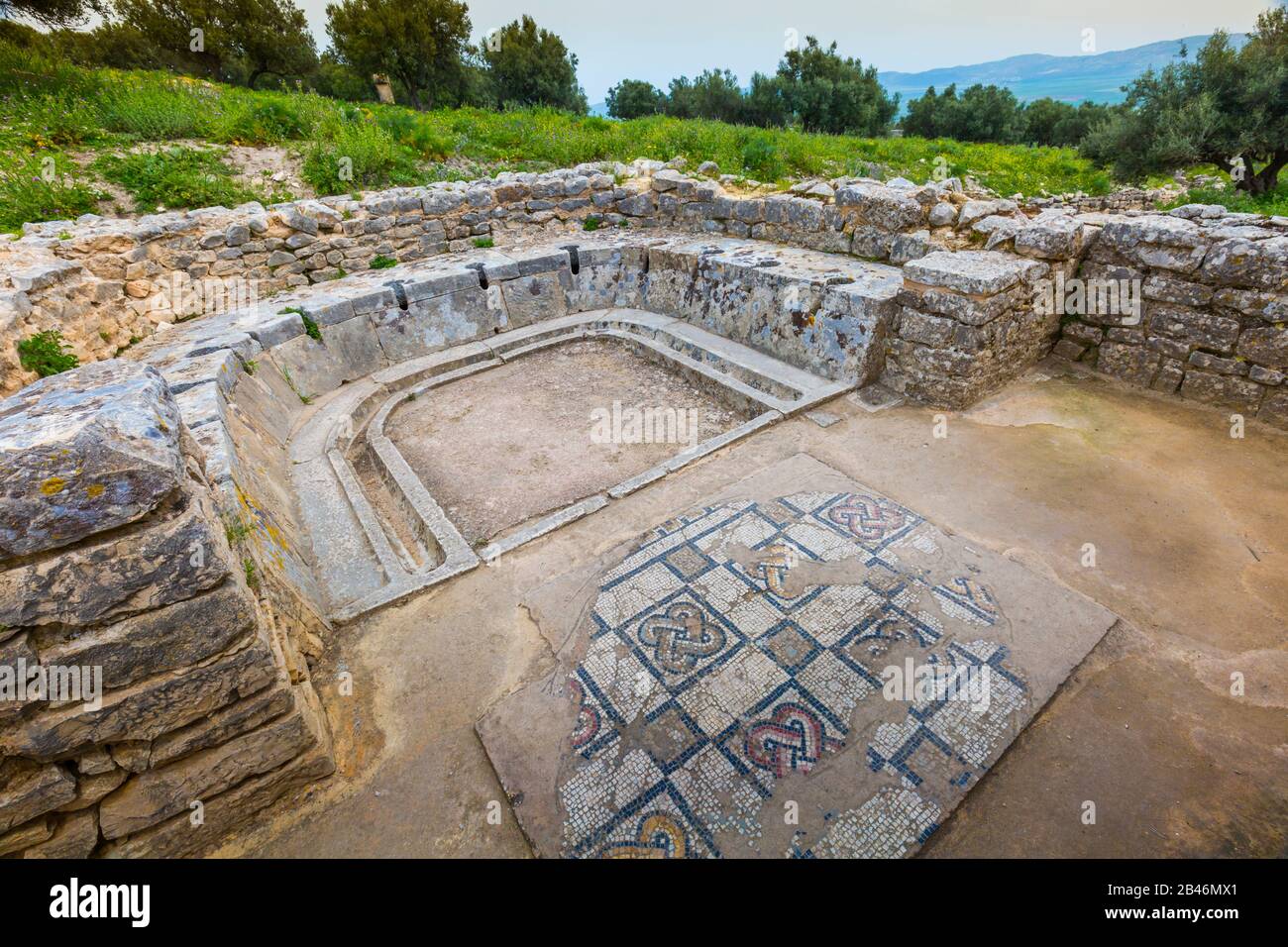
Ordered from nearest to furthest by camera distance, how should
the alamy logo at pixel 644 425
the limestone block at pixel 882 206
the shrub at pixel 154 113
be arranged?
the alamy logo at pixel 644 425, the limestone block at pixel 882 206, the shrub at pixel 154 113

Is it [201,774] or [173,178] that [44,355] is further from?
[173,178]

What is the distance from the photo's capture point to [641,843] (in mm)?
2379

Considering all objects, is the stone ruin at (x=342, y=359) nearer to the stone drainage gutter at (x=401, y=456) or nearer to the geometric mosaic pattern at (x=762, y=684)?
the stone drainage gutter at (x=401, y=456)

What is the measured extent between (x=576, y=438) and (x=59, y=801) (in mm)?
4292

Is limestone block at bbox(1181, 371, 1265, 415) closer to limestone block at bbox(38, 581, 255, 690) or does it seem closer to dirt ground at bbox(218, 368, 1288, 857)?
dirt ground at bbox(218, 368, 1288, 857)

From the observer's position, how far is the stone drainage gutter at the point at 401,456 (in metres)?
3.86

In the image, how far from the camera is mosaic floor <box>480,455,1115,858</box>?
2.43 metres

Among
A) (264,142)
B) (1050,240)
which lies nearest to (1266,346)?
(1050,240)

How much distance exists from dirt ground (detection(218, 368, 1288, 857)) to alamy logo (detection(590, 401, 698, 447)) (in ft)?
3.46

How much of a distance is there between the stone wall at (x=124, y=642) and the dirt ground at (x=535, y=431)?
7.64 ft

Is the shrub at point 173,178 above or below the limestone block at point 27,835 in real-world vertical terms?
above

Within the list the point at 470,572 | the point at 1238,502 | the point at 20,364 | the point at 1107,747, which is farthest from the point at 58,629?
the point at 1238,502
